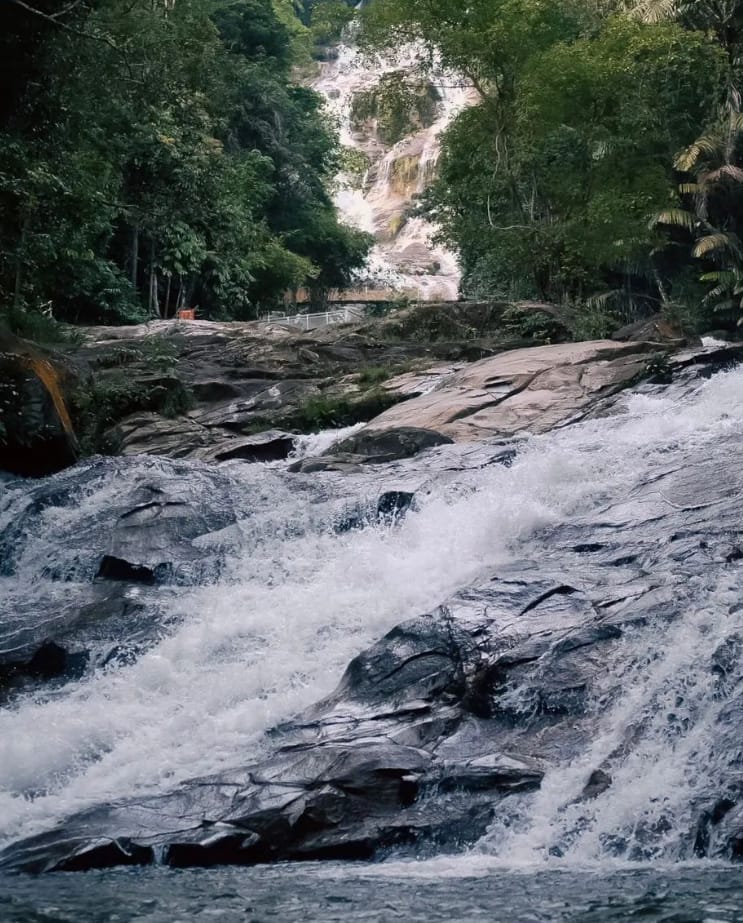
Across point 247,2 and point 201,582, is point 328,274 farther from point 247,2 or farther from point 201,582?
point 201,582

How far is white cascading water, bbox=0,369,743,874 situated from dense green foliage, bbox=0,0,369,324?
488cm

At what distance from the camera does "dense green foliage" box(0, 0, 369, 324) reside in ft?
47.5

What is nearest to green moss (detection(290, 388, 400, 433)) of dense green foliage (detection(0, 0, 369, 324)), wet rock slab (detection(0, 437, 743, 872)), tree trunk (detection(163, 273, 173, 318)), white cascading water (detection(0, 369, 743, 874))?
dense green foliage (detection(0, 0, 369, 324))

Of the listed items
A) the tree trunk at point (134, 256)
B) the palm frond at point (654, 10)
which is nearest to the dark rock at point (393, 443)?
the tree trunk at point (134, 256)

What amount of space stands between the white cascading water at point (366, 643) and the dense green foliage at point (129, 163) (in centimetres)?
488

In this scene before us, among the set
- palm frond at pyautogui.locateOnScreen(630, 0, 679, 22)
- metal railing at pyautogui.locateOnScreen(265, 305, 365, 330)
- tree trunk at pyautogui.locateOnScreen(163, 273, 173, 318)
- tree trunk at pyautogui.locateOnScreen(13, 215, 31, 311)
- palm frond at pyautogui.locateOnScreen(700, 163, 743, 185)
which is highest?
palm frond at pyautogui.locateOnScreen(630, 0, 679, 22)

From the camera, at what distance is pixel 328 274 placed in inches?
1649

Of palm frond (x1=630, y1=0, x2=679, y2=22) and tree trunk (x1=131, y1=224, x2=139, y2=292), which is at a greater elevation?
palm frond (x1=630, y1=0, x2=679, y2=22)

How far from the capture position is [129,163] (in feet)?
74.1

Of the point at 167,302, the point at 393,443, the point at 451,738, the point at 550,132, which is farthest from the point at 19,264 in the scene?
the point at 167,302

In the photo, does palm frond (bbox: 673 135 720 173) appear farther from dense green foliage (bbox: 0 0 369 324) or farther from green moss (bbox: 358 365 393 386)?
green moss (bbox: 358 365 393 386)

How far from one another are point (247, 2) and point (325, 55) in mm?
35667

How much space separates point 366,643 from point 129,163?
55.5 feet

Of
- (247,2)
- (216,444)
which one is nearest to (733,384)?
(216,444)
